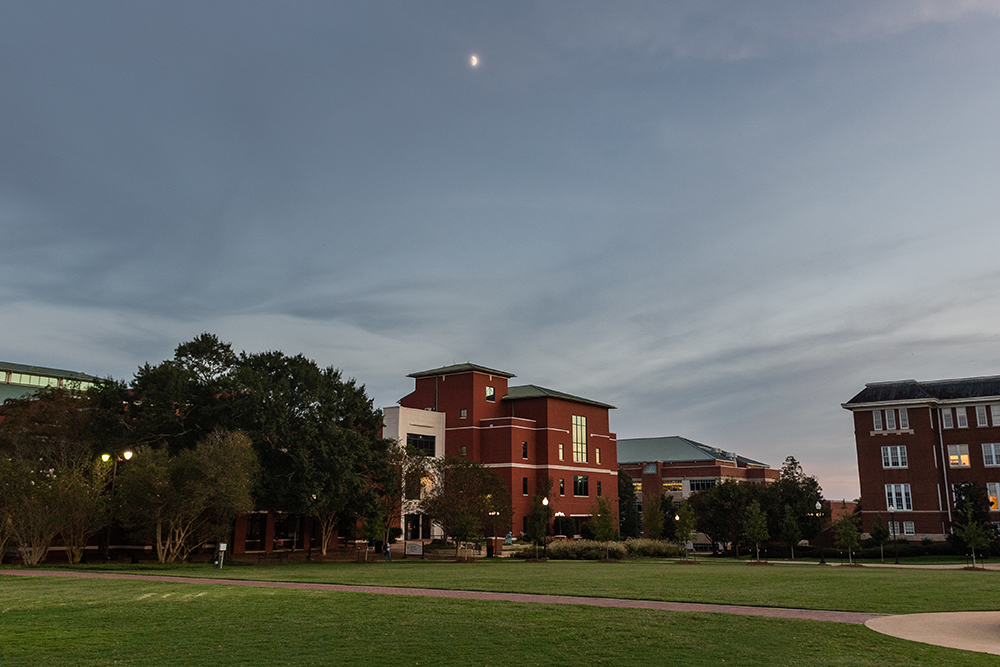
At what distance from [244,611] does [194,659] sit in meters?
5.38

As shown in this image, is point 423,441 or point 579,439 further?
point 579,439

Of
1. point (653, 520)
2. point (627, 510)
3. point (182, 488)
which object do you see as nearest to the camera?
point (182, 488)

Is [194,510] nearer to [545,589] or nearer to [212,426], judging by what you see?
[212,426]

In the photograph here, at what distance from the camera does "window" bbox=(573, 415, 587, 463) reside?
80125 millimetres

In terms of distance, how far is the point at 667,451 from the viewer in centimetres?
12262

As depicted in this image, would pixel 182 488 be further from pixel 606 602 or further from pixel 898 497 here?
pixel 898 497

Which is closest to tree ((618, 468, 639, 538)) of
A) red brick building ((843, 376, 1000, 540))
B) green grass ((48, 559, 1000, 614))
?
red brick building ((843, 376, 1000, 540))

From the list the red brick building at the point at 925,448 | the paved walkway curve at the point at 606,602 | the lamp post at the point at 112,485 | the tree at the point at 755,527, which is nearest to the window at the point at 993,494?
the red brick building at the point at 925,448

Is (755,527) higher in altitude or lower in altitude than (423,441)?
lower

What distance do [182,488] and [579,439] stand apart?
164 feet

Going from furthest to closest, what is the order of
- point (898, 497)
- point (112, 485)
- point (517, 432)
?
point (517, 432) → point (898, 497) → point (112, 485)

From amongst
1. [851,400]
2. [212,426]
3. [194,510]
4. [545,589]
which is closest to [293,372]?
[212,426]

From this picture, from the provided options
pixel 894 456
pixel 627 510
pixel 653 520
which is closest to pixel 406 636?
pixel 653 520

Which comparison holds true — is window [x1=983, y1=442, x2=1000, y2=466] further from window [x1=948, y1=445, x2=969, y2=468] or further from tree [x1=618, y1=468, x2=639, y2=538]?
tree [x1=618, y1=468, x2=639, y2=538]
